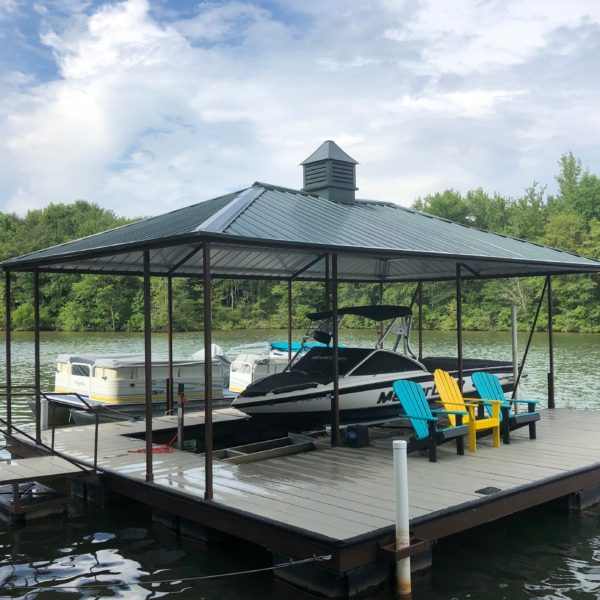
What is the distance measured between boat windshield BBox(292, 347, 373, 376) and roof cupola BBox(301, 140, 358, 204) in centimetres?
242

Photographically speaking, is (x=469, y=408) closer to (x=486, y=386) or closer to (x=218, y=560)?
(x=486, y=386)

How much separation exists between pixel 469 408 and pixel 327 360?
9.85 feet

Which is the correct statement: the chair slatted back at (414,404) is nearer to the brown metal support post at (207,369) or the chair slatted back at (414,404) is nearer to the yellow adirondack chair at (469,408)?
the yellow adirondack chair at (469,408)

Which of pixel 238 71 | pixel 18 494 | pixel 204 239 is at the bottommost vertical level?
pixel 18 494

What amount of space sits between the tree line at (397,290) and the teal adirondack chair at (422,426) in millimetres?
36292

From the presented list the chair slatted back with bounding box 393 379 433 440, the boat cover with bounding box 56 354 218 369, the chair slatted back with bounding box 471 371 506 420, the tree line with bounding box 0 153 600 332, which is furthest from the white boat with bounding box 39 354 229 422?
the tree line with bounding box 0 153 600 332

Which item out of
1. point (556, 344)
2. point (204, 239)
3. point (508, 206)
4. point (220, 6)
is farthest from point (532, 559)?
point (508, 206)

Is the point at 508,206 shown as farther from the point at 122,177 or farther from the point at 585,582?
the point at 585,582

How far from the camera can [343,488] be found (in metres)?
7.61

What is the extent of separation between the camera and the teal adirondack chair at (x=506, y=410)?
9891 millimetres

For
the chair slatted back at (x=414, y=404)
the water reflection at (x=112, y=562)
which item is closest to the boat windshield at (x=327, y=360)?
the chair slatted back at (x=414, y=404)

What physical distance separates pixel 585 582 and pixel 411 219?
6.13m

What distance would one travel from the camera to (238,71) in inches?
971

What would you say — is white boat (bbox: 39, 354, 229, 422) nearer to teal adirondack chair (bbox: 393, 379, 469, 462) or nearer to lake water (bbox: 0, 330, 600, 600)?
lake water (bbox: 0, 330, 600, 600)
